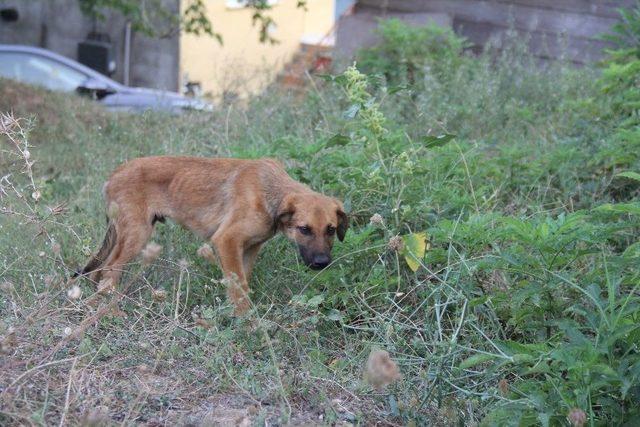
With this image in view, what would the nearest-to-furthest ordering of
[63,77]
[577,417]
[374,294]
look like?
[577,417] < [374,294] < [63,77]

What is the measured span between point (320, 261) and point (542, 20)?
30.7ft

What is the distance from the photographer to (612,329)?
438 centimetres

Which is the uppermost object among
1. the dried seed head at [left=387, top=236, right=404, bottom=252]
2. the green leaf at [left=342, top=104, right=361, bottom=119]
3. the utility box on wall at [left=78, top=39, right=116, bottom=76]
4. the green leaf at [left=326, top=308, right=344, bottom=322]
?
the green leaf at [left=342, top=104, right=361, bottom=119]

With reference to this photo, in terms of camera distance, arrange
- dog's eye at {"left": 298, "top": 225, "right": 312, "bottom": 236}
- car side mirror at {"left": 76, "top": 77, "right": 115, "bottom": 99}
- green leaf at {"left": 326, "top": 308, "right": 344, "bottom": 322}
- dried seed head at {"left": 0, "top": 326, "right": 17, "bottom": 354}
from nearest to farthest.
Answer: dried seed head at {"left": 0, "top": 326, "right": 17, "bottom": 354} → green leaf at {"left": 326, "top": 308, "right": 344, "bottom": 322} → dog's eye at {"left": 298, "top": 225, "right": 312, "bottom": 236} → car side mirror at {"left": 76, "top": 77, "right": 115, "bottom": 99}

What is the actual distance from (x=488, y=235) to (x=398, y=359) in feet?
3.34

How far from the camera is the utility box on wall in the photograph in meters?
22.5

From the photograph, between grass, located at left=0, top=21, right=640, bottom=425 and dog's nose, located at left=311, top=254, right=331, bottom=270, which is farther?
dog's nose, located at left=311, top=254, right=331, bottom=270

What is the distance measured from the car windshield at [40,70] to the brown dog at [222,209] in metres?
9.48

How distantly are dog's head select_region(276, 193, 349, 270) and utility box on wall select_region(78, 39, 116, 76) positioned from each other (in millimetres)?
16742

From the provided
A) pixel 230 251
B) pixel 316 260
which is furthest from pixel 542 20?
pixel 316 260

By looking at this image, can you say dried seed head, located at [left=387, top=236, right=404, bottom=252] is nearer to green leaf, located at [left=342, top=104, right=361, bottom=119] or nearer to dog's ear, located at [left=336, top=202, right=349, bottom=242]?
dog's ear, located at [left=336, top=202, right=349, bottom=242]

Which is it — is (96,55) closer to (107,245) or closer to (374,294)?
(107,245)

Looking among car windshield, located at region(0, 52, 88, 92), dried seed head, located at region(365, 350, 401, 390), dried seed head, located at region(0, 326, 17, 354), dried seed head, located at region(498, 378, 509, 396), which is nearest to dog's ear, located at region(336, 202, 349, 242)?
dried seed head, located at region(498, 378, 509, 396)

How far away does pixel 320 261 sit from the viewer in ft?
20.5
